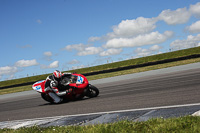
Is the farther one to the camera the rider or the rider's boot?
the rider's boot

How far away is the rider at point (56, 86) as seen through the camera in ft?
37.6

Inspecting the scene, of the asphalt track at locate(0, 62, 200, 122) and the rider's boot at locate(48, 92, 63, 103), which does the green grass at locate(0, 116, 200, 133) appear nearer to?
the asphalt track at locate(0, 62, 200, 122)

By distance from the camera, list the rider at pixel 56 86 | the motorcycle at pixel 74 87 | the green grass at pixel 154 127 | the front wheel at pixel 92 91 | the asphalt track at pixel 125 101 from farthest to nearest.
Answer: the front wheel at pixel 92 91 < the motorcycle at pixel 74 87 < the rider at pixel 56 86 < the asphalt track at pixel 125 101 < the green grass at pixel 154 127

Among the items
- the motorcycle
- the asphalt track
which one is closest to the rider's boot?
the motorcycle

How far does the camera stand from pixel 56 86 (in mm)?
11609

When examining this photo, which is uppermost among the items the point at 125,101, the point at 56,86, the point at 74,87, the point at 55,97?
the point at 56,86

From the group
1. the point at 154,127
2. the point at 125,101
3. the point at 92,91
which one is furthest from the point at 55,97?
the point at 154,127

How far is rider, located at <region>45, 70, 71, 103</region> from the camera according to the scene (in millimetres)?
11445

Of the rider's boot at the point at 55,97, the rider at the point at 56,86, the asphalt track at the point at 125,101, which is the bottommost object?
the asphalt track at the point at 125,101

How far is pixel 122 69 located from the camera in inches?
1312

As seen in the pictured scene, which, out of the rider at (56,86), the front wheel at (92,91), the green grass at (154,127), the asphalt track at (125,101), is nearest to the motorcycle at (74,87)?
the front wheel at (92,91)

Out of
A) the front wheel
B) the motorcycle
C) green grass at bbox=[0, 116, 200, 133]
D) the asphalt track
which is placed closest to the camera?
green grass at bbox=[0, 116, 200, 133]

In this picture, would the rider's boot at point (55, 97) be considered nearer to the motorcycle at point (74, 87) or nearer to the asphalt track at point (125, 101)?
the motorcycle at point (74, 87)

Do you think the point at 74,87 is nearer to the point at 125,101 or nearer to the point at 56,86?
the point at 56,86
